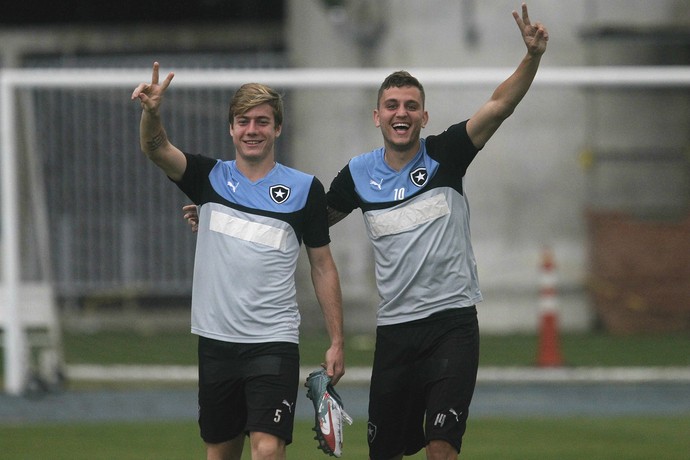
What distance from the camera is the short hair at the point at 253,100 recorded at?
6703mm

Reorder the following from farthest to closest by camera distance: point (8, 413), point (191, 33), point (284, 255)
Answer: point (191, 33) → point (8, 413) → point (284, 255)

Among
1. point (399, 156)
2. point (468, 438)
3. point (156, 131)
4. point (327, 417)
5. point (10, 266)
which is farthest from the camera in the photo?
point (10, 266)

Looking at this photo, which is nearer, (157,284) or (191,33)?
(157,284)

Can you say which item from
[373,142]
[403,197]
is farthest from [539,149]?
[403,197]

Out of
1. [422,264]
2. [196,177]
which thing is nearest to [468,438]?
[422,264]

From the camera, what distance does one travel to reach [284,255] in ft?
22.1

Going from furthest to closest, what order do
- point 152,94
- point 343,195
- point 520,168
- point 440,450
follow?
point 520,168
point 343,195
point 440,450
point 152,94

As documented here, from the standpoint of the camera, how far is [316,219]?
688cm

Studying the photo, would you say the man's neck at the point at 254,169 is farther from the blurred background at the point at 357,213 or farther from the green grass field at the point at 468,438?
the blurred background at the point at 357,213

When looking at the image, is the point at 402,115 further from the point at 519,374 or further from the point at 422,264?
the point at 519,374

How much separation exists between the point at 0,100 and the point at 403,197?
686 cm

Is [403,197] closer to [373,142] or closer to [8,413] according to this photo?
[8,413]

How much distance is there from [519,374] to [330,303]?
669 centimetres

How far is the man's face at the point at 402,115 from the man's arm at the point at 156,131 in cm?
101
